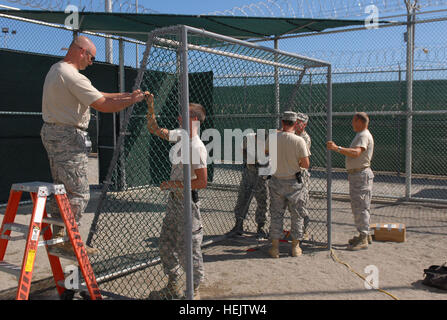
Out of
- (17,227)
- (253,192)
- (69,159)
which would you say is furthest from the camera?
(253,192)

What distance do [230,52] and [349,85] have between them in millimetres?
9883

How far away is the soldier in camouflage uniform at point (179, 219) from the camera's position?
3.73m

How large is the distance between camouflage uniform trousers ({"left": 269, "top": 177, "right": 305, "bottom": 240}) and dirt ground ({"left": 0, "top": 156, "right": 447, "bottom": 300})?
0.36 m

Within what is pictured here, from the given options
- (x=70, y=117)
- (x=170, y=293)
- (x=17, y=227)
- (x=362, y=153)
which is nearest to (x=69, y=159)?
(x=70, y=117)

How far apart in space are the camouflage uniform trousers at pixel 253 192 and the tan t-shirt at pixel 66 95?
322cm

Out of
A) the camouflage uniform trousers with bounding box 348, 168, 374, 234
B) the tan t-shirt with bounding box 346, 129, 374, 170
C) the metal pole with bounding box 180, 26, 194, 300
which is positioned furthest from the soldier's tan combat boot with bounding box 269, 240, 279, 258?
the metal pole with bounding box 180, 26, 194, 300

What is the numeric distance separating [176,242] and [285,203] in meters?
1.95

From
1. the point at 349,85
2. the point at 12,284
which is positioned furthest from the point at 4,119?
the point at 349,85

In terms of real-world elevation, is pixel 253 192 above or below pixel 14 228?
below

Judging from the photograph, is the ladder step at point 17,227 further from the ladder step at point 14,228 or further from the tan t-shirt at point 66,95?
the tan t-shirt at point 66,95

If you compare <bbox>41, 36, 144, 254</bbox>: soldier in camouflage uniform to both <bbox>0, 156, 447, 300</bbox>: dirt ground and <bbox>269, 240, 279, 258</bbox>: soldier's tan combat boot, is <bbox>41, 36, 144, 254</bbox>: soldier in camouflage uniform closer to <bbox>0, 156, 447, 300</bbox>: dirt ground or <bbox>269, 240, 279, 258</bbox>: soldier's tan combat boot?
<bbox>0, 156, 447, 300</bbox>: dirt ground

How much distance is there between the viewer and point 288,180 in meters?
5.32

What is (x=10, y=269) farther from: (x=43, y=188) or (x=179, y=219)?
(x=179, y=219)
